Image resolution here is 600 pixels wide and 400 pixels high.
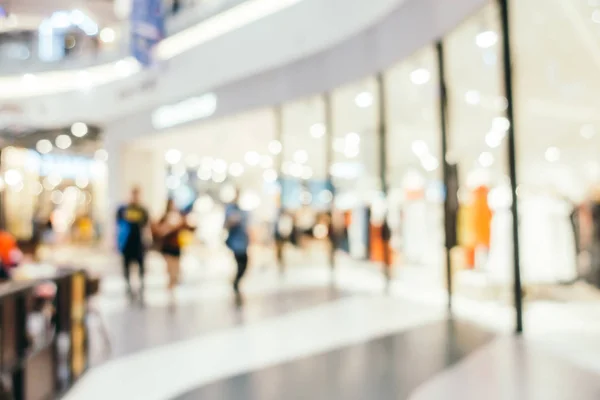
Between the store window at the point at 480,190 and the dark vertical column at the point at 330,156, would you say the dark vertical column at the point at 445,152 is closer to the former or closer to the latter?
the store window at the point at 480,190

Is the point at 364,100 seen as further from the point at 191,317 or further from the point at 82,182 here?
the point at 82,182

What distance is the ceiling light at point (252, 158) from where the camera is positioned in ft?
45.5

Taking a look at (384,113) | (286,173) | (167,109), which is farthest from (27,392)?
(167,109)

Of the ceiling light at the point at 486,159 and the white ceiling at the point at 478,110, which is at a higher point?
the white ceiling at the point at 478,110

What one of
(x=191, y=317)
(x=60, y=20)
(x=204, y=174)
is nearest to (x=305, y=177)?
(x=191, y=317)

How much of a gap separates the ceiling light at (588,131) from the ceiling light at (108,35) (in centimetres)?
1197

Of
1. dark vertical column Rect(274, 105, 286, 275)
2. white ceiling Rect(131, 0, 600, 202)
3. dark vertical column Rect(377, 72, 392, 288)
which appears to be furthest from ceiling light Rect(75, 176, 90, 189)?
dark vertical column Rect(377, 72, 392, 288)

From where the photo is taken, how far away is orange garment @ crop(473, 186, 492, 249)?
7078 millimetres

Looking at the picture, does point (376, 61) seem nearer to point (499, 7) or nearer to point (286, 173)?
point (499, 7)

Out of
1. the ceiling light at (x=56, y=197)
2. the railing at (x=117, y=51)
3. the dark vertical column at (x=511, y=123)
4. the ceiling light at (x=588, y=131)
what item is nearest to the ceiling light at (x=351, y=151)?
the railing at (x=117, y=51)

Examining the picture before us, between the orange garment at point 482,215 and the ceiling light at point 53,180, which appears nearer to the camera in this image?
the orange garment at point 482,215

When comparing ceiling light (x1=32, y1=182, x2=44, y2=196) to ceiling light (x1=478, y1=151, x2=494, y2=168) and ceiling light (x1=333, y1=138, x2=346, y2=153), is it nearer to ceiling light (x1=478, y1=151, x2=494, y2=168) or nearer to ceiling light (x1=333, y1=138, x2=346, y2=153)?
ceiling light (x1=333, y1=138, x2=346, y2=153)

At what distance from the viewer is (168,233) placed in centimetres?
683

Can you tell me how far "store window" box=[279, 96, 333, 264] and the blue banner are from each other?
3.07 meters
